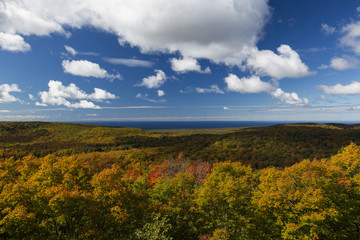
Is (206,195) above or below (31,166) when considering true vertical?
below

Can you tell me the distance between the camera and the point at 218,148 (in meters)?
125

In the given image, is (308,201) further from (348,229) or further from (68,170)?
(68,170)

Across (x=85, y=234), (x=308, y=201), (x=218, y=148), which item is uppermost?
(x=308, y=201)

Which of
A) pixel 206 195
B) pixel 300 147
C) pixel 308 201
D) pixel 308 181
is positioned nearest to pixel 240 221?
pixel 206 195

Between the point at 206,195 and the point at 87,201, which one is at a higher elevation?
the point at 87,201

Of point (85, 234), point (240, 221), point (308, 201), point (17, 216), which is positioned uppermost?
point (17, 216)

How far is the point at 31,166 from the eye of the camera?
24.5m

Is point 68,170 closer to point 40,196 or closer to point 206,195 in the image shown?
point 40,196

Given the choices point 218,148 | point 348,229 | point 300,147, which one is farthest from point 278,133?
point 348,229

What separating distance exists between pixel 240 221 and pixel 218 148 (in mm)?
106681

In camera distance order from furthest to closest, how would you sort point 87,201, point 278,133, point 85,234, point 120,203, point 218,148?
point 278,133, point 218,148, point 120,203, point 87,201, point 85,234

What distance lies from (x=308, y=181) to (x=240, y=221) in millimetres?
10961

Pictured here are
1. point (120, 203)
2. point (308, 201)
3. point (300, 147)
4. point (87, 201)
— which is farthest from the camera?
point (300, 147)

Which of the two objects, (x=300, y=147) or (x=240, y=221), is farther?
(x=300, y=147)
